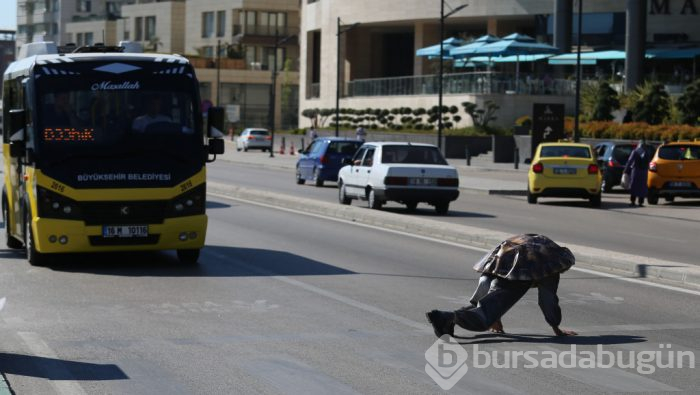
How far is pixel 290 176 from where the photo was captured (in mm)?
49812

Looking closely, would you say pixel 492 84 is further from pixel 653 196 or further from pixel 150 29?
pixel 150 29

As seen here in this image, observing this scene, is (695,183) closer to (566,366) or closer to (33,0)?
(566,366)

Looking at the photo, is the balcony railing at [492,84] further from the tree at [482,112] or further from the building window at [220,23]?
the building window at [220,23]

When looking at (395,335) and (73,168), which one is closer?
(395,335)

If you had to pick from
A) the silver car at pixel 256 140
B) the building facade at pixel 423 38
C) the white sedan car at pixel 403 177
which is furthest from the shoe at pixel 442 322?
the silver car at pixel 256 140

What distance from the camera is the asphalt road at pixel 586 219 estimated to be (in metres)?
22.4

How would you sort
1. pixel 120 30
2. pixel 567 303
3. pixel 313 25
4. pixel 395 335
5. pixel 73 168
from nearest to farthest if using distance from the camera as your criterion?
pixel 395 335 → pixel 567 303 → pixel 73 168 → pixel 313 25 → pixel 120 30

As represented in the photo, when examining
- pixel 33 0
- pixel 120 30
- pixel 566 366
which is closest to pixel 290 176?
pixel 566 366

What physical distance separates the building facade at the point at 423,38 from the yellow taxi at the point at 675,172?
32962 millimetres

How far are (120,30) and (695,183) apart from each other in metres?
119

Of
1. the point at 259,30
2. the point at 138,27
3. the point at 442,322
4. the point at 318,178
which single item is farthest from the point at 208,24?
the point at 442,322

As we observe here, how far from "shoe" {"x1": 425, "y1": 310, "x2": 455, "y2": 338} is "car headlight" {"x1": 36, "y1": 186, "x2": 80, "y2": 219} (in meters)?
6.86

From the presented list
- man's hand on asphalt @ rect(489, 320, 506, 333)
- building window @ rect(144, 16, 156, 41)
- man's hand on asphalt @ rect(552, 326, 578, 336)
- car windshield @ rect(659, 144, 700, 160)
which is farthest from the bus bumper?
building window @ rect(144, 16, 156, 41)

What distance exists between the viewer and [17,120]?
17078mm
